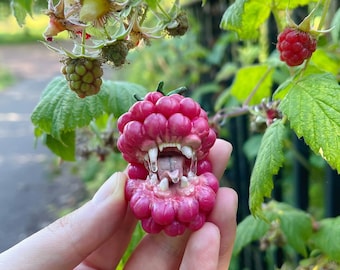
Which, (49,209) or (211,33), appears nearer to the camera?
(211,33)

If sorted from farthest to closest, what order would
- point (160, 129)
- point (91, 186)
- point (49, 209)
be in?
point (49, 209) → point (91, 186) → point (160, 129)

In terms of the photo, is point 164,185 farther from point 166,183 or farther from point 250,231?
point 250,231

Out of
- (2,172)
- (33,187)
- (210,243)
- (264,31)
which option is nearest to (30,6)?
(210,243)

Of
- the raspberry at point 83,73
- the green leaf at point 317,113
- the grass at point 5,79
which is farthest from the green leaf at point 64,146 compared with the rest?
the grass at point 5,79

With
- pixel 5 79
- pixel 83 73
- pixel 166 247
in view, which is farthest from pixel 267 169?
pixel 5 79

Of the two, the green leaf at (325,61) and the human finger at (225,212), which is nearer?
the human finger at (225,212)

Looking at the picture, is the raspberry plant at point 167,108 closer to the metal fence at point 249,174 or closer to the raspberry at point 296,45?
the raspberry at point 296,45

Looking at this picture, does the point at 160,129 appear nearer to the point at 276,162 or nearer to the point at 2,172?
the point at 276,162
